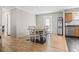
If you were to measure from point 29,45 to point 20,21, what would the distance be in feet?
1.53

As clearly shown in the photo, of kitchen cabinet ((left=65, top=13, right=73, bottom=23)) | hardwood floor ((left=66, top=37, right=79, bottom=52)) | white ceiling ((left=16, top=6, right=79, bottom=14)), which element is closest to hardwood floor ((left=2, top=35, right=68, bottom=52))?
hardwood floor ((left=66, top=37, right=79, bottom=52))

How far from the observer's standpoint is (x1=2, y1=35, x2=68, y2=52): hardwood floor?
2.51m

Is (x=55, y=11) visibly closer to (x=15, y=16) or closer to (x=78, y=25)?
(x=78, y=25)

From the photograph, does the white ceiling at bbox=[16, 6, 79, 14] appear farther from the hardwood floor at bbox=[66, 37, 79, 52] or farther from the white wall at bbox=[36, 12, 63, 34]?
the hardwood floor at bbox=[66, 37, 79, 52]

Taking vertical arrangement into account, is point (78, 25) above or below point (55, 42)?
above

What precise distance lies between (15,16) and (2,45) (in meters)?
0.57

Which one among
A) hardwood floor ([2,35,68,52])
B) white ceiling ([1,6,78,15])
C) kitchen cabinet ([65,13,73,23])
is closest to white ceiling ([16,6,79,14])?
white ceiling ([1,6,78,15])

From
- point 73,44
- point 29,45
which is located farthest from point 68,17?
point 29,45

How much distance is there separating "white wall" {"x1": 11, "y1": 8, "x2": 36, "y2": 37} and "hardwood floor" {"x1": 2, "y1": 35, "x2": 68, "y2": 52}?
5.3 inches

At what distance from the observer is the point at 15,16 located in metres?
2.55

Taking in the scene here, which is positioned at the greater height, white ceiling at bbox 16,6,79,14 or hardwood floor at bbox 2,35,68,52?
white ceiling at bbox 16,6,79,14

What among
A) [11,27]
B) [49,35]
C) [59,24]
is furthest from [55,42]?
[11,27]

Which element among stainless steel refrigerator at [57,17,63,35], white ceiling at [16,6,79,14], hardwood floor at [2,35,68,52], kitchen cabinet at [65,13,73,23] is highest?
white ceiling at [16,6,79,14]

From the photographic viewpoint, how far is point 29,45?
2.54 metres
